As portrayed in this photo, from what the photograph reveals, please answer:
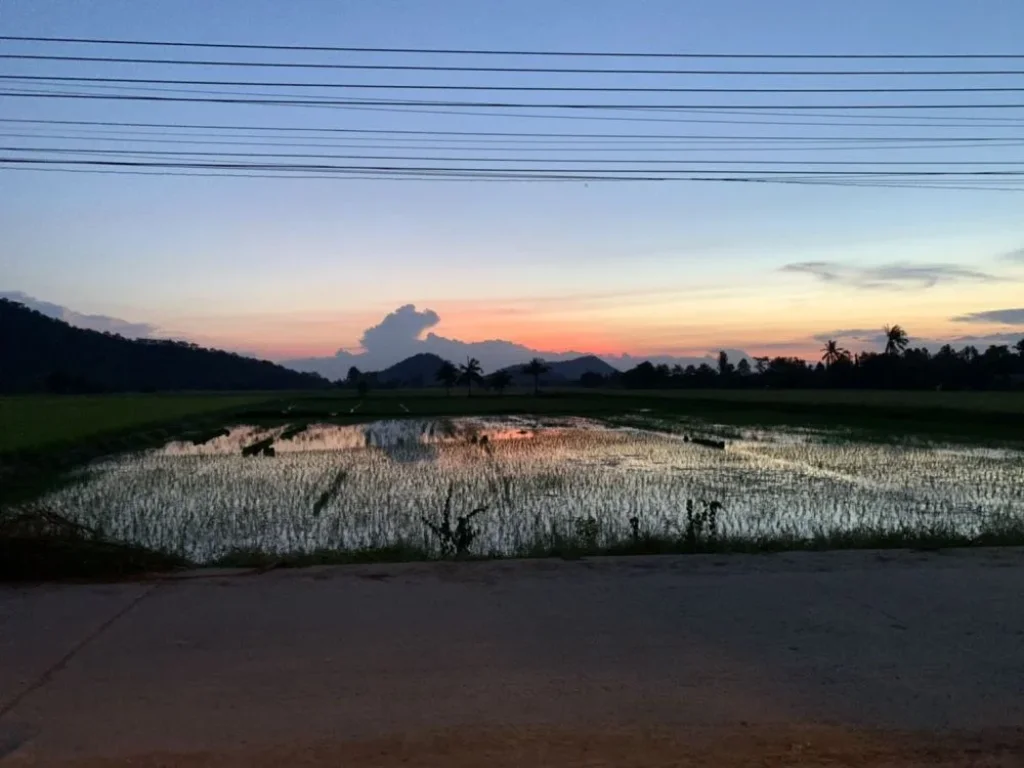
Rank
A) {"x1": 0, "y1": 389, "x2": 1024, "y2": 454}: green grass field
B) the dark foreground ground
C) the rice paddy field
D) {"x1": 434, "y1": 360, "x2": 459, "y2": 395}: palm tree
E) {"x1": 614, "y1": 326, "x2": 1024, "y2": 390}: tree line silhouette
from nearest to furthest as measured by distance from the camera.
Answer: the dark foreground ground < the rice paddy field < {"x1": 0, "y1": 389, "x2": 1024, "y2": 454}: green grass field < {"x1": 614, "y1": 326, "x2": 1024, "y2": 390}: tree line silhouette < {"x1": 434, "y1": 360, "x2": 459, "y2": 395}: palm tree

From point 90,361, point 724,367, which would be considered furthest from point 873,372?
point 90,361

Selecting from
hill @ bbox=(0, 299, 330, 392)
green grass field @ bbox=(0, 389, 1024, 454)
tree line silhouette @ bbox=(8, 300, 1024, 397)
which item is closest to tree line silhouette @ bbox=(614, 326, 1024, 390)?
tree line silhouette @ bbox=(8, 300, 1024, 397)

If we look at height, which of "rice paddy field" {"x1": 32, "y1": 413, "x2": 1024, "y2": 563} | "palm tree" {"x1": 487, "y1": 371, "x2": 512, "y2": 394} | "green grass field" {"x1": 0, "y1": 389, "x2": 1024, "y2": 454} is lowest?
"rice paddy field" {"x1": 32, "y1": 413, "x2": 1024, "y2": 563}

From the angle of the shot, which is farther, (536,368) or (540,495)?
(536,368)

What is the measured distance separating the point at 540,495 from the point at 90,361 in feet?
352

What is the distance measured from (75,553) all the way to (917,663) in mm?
6513

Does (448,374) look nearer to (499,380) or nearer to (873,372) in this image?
(499,380)

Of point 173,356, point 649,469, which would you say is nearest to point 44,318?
point 173,356

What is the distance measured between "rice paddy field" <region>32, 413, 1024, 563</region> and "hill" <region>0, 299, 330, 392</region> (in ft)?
251

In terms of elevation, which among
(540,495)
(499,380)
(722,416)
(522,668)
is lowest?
(540,495)

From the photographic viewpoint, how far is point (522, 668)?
16.0 feet

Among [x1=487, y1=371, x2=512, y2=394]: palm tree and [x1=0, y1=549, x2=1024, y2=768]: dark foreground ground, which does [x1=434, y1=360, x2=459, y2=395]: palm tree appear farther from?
[x1=0, y1=549, x2=1024, y2=768]: dark foreground ground

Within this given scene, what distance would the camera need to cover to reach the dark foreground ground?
3.92 m

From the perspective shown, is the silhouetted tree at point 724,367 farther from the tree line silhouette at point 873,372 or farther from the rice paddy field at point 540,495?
the rice paddy field at point 540,495
